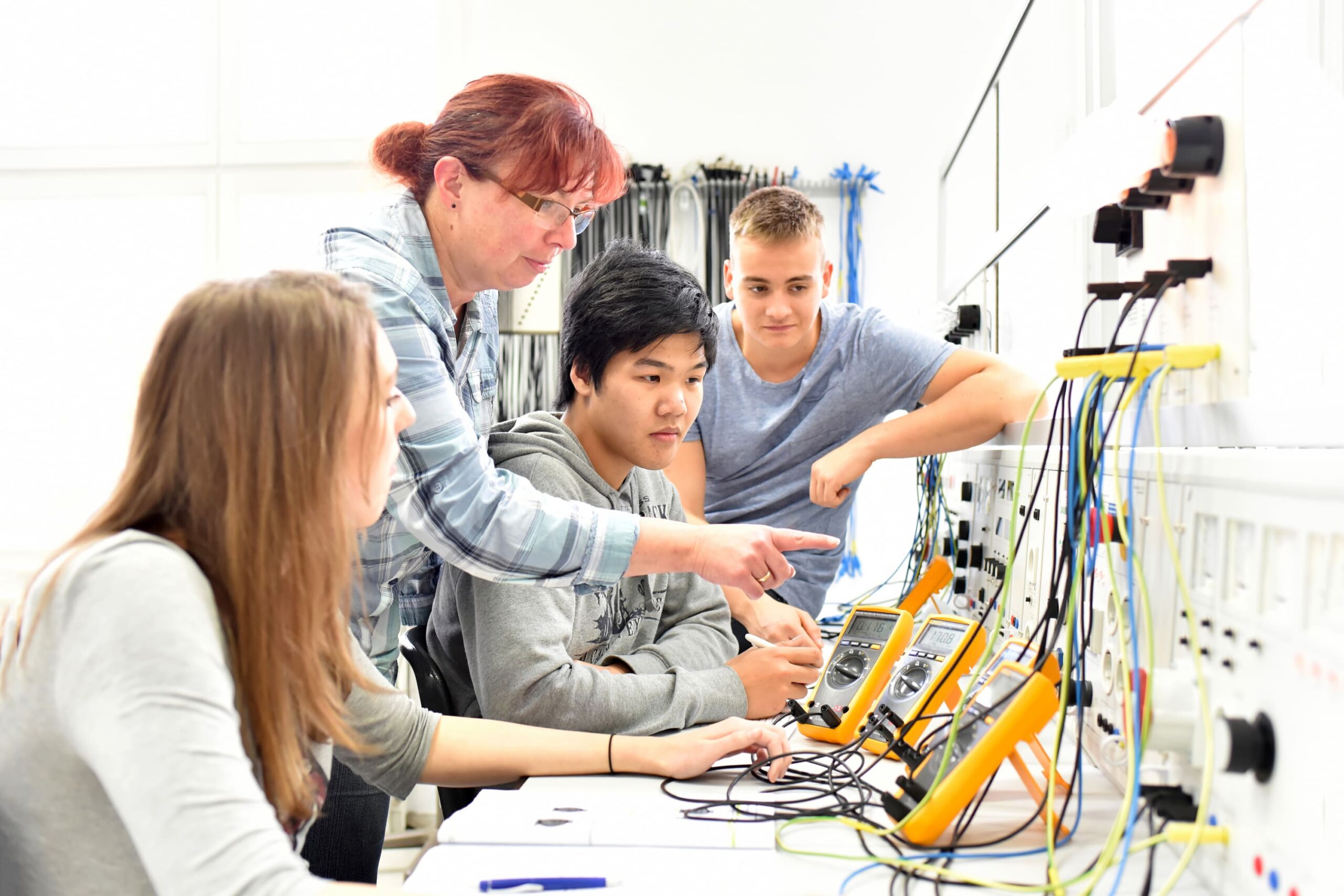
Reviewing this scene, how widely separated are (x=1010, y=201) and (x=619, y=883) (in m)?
1.69

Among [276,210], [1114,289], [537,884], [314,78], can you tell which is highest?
[314,78]

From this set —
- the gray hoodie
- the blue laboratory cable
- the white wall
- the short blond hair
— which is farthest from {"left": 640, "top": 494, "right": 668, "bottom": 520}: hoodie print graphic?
the white wall

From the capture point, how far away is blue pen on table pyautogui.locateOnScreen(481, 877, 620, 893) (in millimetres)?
838

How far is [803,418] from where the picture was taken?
216cm

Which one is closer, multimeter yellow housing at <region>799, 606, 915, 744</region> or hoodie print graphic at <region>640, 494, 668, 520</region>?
multimeter yellow housing at <region>799, 606, 915, 744</region>

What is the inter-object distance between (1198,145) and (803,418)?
1.30 meters

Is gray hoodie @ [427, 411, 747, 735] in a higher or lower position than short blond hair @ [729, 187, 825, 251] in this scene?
lower

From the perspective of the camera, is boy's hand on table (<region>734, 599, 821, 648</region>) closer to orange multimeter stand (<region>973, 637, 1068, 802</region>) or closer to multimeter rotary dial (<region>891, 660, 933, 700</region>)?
multimeter rotary dial (<region>891, 660, 933, 700</region>)

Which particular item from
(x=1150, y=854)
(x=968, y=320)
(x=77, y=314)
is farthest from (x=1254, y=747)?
(x=77, y=314)

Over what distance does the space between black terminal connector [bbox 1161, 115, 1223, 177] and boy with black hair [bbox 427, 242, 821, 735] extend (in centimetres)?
71

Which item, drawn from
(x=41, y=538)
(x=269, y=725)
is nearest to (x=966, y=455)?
(x=269, y=725)

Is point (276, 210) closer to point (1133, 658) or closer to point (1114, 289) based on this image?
point (1114, 289)

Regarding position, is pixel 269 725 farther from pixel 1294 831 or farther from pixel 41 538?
pixel 41 538

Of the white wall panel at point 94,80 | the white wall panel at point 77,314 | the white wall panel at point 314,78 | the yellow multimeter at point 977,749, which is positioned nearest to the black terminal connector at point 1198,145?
the yellow multimeter at point 977,749
